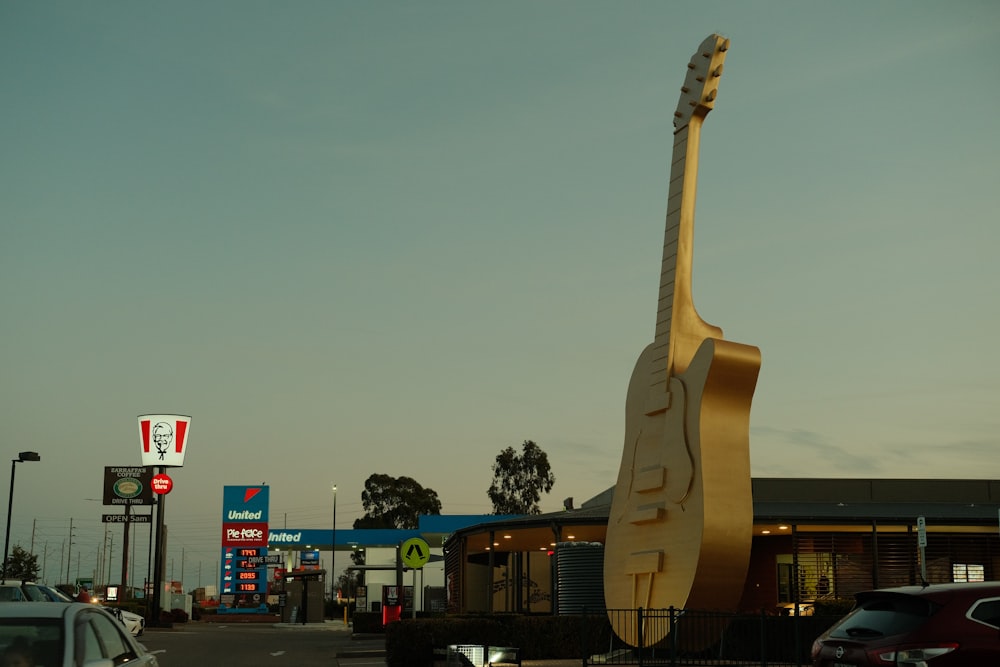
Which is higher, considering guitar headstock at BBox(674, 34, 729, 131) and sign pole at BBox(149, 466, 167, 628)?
guitar headstock at BBox(674, 34, 729, 131)

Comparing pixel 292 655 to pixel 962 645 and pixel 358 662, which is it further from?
pixel 962 645

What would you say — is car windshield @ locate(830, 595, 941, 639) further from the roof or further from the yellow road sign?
the roof

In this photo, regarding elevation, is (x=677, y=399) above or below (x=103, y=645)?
above

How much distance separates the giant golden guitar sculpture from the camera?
68.8 feet

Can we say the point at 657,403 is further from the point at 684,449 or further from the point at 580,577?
the point at 580,577

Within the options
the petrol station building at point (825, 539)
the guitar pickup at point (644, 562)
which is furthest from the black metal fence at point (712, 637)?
the petrol station building at point (825, 539)

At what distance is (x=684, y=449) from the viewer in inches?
851

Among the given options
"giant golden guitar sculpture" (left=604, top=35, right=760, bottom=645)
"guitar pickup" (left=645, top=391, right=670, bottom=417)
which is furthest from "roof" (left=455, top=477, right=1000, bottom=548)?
"guitar pickup" (left=645, top=391, right=670, bottom=417)

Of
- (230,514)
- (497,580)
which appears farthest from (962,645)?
(230,514)

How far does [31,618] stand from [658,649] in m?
16.5

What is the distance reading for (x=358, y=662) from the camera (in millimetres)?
26406

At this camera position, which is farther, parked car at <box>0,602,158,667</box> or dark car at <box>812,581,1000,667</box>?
dark car at <box>812,581,1000,667</box>

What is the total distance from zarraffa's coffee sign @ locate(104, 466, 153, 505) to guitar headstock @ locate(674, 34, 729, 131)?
4682 cm

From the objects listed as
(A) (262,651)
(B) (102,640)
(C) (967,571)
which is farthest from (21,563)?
(B) (102,640)
